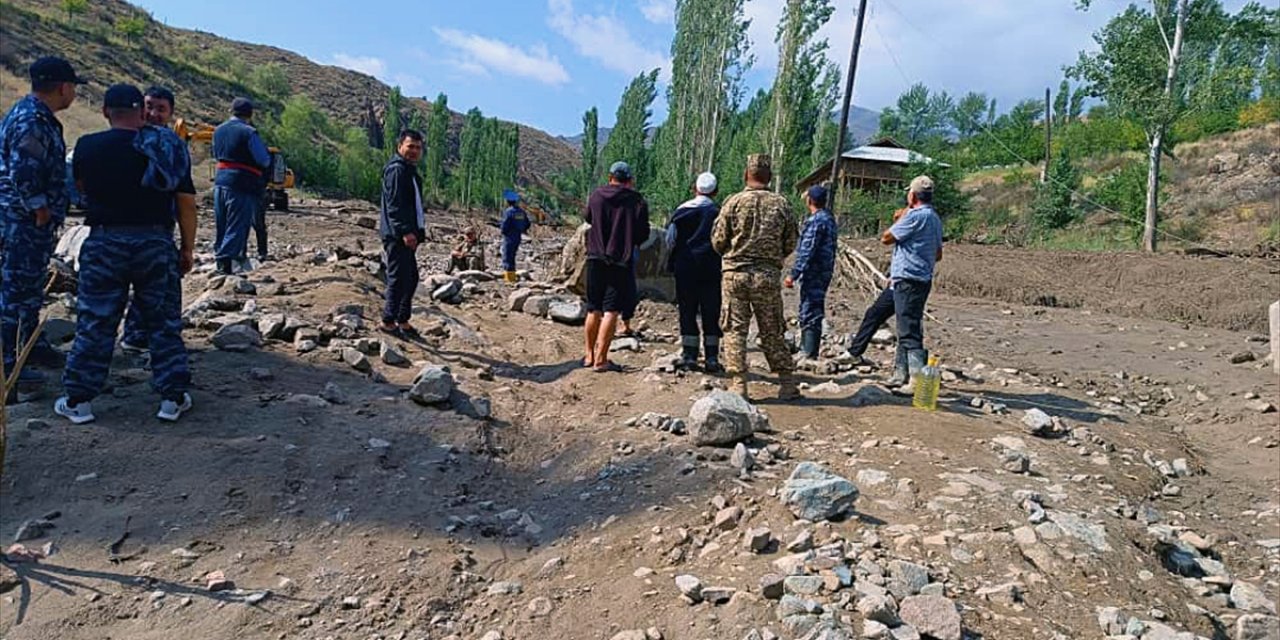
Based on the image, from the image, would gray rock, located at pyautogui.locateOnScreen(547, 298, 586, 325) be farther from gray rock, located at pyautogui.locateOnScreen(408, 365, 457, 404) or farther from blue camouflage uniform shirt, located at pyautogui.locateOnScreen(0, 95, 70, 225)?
blue camouflage uniform shirt, located at pyautogui.locateOnScreen(0, 95, 70, 225)

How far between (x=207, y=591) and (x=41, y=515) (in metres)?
0.95

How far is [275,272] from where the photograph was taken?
7.29 m

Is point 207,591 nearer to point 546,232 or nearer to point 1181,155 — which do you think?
point 546,232

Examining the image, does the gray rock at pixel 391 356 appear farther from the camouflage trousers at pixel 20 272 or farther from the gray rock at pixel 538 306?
the gray rock at pixel 538 306

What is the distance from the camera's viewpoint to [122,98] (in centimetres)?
377

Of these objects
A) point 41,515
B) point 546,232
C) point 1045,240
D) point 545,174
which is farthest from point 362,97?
point 41,515

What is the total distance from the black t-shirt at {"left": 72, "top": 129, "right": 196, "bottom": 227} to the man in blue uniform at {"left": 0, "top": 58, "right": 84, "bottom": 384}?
404 millimetres

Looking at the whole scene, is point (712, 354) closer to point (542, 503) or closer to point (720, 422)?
point (720, 422)

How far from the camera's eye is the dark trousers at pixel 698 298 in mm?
5996

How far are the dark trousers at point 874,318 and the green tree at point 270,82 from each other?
50403 mm

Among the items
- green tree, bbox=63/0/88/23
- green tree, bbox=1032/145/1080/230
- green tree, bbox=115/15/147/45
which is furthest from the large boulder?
green tree, bbox=115/15/147/45

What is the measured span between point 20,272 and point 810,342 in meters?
5.78

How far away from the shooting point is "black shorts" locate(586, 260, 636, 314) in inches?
226

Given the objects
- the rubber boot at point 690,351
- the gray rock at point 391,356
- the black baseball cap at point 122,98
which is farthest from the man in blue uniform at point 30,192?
the rubber boot at point 690,351
